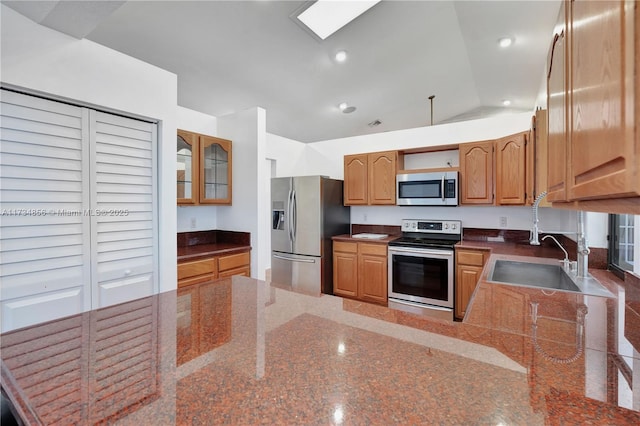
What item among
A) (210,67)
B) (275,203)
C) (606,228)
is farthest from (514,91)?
(210,67)

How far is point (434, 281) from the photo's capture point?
314 centimetres

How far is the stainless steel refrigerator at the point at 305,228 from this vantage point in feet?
12.3

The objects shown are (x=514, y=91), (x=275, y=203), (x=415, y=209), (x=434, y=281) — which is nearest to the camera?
(x=434, y=281)

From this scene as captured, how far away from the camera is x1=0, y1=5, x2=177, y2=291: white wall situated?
1.59 m

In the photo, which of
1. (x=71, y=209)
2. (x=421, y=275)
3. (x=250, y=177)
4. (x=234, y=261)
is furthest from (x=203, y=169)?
(x=421, y=275)

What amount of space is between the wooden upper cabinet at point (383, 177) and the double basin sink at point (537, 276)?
1.65m

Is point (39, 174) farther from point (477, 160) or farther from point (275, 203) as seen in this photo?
Answer: point (477, 160)

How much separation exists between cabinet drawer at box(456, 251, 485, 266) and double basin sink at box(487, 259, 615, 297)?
2.06ft

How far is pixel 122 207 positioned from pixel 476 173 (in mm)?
3406

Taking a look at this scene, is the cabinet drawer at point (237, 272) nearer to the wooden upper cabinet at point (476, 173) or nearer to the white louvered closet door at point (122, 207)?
the white louvered closet door at point (122, 207)

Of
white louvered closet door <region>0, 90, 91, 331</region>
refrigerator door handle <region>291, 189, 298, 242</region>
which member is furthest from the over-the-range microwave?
white louvered closet door <region>0, 90, 91, 331</region>

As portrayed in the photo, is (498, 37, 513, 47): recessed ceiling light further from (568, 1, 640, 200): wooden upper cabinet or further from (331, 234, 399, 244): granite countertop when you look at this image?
(568, 1, 640, 200): wooden upper cabinet

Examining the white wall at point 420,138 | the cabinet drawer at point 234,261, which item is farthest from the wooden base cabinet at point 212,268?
the white wall at point 420,138

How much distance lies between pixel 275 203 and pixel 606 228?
11.0ft
